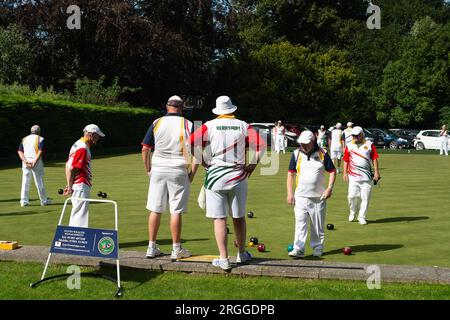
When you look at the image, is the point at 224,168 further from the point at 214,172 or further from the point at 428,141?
the point at 428,141

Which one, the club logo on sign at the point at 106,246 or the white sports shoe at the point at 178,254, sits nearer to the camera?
the club logo on sign at the point at 106,246

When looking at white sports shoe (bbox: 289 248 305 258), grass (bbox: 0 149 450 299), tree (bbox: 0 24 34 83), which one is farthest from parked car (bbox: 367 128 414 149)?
white sports shoe (bbox: 289 248 305 258)

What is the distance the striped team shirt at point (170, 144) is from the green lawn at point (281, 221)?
5.52ft

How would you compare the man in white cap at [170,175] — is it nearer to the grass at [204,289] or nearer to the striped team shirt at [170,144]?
the striped team shirt at [170,144]

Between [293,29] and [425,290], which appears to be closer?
[425,290]

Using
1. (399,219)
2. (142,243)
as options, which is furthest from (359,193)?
(142,243)

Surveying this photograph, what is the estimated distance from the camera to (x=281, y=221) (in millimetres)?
11305

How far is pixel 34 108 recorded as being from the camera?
2744 cm

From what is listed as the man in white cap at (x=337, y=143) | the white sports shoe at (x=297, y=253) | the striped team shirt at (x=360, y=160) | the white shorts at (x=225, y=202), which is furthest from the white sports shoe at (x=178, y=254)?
the man in white cap at (x=337, y=143)

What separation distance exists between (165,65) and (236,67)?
35.5ft

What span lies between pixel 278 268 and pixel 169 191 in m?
1.63

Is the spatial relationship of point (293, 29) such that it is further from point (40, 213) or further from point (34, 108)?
point (40, 213)

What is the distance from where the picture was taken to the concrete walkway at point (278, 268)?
259 inches
